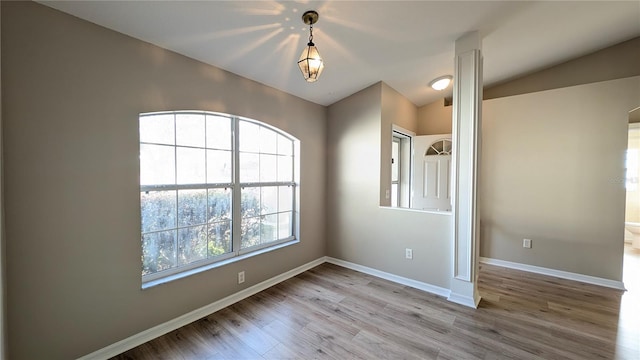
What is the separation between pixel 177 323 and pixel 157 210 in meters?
1.03

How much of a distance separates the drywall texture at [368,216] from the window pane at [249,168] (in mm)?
1263

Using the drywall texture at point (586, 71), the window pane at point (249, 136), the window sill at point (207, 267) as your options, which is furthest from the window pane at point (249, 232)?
the drywall texture at point (586, 71)

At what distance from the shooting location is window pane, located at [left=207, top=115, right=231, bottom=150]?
2.51m

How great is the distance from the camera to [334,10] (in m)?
1.90

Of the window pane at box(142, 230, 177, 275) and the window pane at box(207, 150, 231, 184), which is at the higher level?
the window pane at box(207, 150, 231, 184)

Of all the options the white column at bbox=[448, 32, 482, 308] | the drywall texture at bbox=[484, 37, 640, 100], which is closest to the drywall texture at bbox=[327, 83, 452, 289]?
the white column at bbox=[448, 32, 482, 308]

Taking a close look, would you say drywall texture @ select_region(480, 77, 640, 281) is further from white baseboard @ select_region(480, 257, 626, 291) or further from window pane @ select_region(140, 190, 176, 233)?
window pane @ select_region(140, 190, 176, 233)

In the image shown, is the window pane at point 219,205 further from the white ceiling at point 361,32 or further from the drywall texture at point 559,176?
the drywall texture at point 559,176

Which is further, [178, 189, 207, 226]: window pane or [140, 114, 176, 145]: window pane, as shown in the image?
[178, 189, 207, 226]: window pane

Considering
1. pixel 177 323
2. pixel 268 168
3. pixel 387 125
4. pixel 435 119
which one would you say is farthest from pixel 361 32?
pixel 177 323

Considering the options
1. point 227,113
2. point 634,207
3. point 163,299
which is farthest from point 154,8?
point 634,207

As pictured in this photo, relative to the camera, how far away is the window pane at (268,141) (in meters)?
3.02

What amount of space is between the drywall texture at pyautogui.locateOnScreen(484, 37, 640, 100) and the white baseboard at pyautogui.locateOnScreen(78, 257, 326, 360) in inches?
179

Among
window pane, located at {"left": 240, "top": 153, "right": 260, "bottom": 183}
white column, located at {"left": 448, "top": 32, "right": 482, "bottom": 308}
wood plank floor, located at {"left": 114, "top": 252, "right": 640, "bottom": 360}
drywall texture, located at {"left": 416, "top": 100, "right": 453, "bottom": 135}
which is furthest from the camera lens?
drywall texture, located at {"left": 416, "top": 100, "right": 453, "bottom": 135}
